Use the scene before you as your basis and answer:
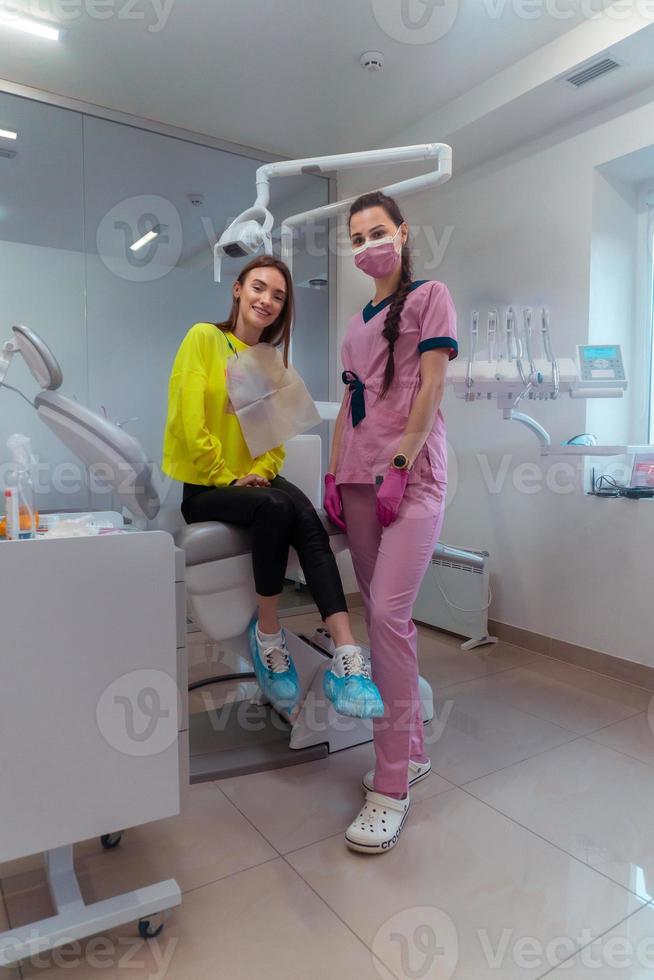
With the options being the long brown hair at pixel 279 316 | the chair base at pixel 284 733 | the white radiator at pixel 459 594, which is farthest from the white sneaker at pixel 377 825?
the white radiator at pixel 459 594

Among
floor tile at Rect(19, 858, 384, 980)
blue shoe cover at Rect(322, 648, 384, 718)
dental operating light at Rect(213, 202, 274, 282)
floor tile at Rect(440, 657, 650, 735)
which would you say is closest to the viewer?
floor tile at Rect(19, 858, 384, 980)

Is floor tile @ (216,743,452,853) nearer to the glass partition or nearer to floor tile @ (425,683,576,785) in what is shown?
floor tile @ (425,683,576,785)

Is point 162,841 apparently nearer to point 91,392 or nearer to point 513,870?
point 513,870

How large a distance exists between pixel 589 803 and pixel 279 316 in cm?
158

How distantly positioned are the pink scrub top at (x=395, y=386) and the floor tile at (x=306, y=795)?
824 mm

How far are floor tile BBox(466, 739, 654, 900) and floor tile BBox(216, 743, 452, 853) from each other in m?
0.18

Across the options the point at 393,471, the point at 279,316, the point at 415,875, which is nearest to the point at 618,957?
the point at 415,875

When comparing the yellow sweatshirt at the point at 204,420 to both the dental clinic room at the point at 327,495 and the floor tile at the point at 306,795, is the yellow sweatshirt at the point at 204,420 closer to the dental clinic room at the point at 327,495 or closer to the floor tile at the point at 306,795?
the dental clinic room at the point at 327,495

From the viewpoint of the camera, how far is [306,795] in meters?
1.68

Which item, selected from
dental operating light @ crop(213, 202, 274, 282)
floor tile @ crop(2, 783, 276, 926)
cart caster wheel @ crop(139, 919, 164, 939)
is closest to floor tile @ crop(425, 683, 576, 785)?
floor tile @ crop(2, 783, 276, 926)

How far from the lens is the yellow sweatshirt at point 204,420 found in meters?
1.69

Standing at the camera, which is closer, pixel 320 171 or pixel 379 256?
pixel 379 256

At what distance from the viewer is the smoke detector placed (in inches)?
94.0

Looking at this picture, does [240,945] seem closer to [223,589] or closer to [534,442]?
[223,589]
